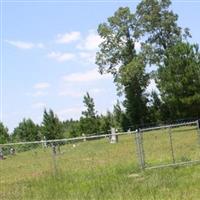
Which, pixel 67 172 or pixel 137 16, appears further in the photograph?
pixel 137 16

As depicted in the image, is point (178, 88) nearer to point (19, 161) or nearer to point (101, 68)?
point (101, 68)

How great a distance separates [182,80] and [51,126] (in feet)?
80.6

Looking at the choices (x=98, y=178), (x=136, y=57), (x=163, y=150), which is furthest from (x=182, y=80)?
(x=98, y=178)

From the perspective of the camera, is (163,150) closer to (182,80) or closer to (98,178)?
(98,178)

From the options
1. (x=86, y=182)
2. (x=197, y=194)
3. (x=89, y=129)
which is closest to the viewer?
(x=197, y=194)

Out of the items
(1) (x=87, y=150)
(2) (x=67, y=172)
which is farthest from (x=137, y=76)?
(2) (x=67, y=172)

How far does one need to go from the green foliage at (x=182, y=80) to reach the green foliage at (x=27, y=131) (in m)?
25.8

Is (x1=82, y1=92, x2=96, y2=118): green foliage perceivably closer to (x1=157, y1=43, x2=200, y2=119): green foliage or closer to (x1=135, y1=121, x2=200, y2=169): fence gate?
(x1=157, y1=43, x2=200, y2=119): green foliage

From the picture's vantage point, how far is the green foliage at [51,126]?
73.4 meters

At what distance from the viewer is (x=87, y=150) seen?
2816 cm

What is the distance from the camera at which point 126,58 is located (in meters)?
69.2

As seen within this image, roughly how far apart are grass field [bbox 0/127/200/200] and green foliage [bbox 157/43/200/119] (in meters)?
27.0

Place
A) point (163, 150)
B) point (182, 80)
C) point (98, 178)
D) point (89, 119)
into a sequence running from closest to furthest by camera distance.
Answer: point (98, 178)
point (163, 150)
point (182, 80)
point (89, 119)

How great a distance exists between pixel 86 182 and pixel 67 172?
3265 mm
